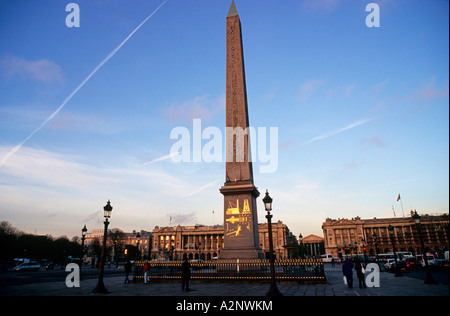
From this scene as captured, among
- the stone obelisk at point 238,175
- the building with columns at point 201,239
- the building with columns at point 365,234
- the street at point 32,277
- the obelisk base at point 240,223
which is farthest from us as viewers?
the building with columns at point 201,239

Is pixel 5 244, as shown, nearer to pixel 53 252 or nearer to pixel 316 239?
pixel 53 252

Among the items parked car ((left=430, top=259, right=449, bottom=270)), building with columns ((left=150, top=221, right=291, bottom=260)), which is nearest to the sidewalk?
parked car ((left=430, top=259, right=449, bottom=270))

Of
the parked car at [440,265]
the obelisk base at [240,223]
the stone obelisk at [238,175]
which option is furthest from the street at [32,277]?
the parked car at [440,265]

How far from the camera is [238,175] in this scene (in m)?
18.2

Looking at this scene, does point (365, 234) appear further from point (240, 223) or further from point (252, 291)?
point (252, 291)

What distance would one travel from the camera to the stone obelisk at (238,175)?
1670 cm

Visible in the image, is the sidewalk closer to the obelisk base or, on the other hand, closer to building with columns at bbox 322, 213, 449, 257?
the obelisk base

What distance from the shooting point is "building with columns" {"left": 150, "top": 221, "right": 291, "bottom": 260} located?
11100 centimetres

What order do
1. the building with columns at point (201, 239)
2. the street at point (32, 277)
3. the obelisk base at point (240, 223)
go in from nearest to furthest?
the obelisk base at point (240, 223) → the street at point (32, 277) → the building with columns at point (201, 239)

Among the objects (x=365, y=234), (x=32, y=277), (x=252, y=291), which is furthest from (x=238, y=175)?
(x=365, y=234)

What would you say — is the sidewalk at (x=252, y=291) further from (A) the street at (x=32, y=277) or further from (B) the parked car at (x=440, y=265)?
(B) the parked car at (x=440, y=265)

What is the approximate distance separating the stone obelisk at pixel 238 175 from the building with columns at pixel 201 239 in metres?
95.2

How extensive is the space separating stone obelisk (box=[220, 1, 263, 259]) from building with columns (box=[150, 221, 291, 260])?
95156 millimetres
